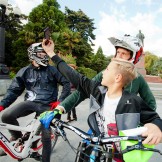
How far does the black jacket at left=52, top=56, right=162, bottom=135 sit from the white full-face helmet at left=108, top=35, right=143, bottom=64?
88cm

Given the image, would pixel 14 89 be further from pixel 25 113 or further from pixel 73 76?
pixel 73 76

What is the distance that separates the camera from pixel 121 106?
5.55ft

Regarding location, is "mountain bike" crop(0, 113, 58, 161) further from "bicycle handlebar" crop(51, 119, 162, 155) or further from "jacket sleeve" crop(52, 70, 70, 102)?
"bicycle handlebar" crop(51, 119, 162, 155)

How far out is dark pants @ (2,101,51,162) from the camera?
121 inches

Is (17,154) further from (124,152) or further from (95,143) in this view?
(124,152)

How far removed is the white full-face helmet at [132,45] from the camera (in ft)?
8.53

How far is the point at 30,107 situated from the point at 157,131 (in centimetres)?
228

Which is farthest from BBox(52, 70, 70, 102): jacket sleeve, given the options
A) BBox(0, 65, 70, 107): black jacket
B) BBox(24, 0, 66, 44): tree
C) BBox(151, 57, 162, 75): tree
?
BBox(151, 57, 162, 75): tree

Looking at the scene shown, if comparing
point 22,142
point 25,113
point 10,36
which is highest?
point 10,36

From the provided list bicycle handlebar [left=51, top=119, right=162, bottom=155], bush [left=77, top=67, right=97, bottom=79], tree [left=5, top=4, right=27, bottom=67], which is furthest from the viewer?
tree [left=5, top=4, right=27, bottom=67]

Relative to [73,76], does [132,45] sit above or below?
above

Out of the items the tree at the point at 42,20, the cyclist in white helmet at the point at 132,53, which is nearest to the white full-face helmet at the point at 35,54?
the cyclist in white helmet at the point at 132,53

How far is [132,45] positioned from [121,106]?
111cm

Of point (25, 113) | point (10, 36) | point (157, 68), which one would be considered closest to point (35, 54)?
point (25, 113)
